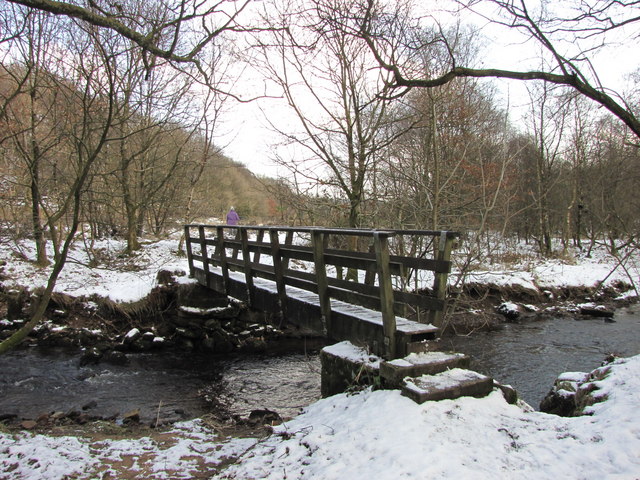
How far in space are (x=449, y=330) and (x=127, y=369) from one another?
7.47m

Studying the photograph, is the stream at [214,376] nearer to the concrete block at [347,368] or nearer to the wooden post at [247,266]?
the wooden post at [247,266]

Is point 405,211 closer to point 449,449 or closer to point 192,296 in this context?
point 192,296

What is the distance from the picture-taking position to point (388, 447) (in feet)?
9.43

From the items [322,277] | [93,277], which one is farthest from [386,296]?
[93,277]

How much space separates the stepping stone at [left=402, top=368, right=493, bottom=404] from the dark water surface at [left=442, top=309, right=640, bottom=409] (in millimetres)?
2816

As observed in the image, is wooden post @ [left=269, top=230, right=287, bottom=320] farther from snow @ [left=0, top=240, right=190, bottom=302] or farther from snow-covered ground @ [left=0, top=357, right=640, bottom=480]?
snow @ [left=0, top=240, right=190, bottom=302]

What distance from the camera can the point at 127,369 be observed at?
813 centimetres

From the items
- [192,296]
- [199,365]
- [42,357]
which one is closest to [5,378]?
[42,357]

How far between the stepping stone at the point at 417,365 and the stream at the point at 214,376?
8.51ft

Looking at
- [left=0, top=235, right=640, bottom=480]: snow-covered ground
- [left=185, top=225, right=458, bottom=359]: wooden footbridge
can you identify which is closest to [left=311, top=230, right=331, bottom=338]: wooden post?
[left=185, top=225, right=458, bottom=359]: wooden footbridge

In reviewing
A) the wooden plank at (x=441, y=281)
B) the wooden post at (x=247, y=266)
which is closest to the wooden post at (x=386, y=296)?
the wooden plank at (x=441, y=281)

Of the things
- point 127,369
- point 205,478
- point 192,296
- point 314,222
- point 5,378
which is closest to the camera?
point 205,478

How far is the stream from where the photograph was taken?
21.1 feet

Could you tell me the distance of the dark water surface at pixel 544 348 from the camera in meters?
7.65
